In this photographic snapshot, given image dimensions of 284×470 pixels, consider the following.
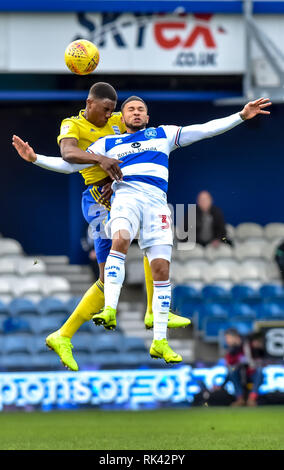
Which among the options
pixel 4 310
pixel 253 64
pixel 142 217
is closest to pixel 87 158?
pixel 142 217

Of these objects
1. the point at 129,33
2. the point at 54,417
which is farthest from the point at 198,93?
the point at 54,417

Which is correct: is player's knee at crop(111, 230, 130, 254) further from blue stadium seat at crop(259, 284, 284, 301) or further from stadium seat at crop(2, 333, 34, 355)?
blue stadium seat at crop(259, 284, 284, 301)

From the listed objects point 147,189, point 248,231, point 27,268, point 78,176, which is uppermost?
point 78,176

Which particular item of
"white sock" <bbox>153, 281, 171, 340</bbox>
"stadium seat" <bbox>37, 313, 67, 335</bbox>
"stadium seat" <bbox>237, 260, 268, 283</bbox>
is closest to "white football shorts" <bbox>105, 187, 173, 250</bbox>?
"white sock" <bbox>153, 281, 171, 340</bbox>

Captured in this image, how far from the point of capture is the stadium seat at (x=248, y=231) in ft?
68.3

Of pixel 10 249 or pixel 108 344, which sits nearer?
pixel 108 344

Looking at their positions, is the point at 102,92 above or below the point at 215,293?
above

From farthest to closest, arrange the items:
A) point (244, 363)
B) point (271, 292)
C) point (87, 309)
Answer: point (271, 292), point (244, 363), point (87, 309)

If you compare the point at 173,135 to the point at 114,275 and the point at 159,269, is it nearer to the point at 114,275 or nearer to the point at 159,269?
the point at 159,269

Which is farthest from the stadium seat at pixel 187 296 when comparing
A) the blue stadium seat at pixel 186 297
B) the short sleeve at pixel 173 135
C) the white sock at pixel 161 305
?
the short sleeve at pixel 173 135

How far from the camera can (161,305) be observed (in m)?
9.54

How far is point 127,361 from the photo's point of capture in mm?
19109

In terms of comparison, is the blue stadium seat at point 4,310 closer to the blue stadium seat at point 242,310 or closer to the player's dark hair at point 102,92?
the blue stadium seat at point 242,310

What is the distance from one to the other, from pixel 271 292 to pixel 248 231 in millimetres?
1341
